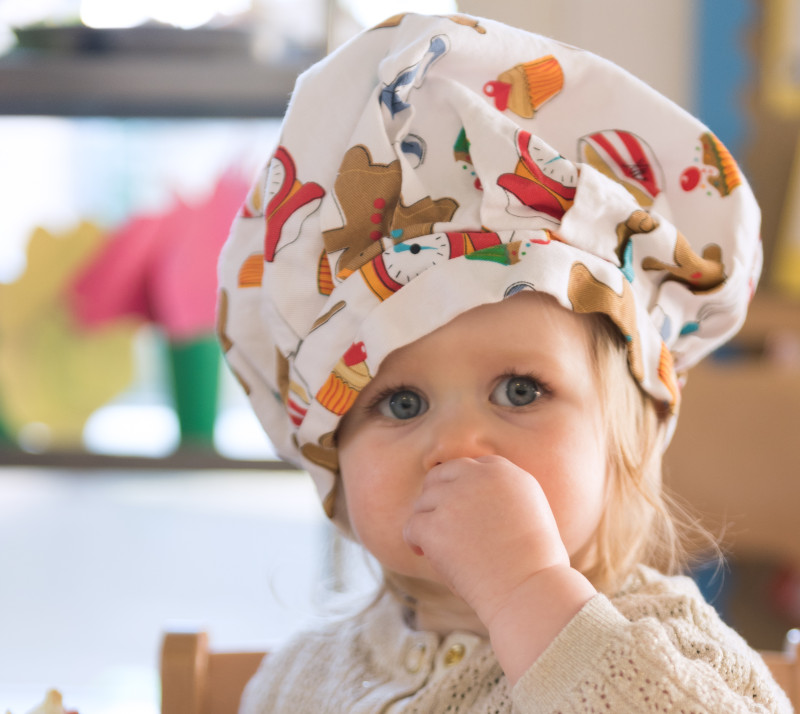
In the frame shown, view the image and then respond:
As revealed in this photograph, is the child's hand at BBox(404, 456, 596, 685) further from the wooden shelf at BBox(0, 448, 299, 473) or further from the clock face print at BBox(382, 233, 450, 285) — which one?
the wooden shelf at BBox(0, 448, 299, 473)

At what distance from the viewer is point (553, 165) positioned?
1.91 ft

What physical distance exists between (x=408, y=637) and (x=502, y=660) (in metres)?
0.21

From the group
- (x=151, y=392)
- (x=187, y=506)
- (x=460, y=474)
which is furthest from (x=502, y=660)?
(x=187, y=506)

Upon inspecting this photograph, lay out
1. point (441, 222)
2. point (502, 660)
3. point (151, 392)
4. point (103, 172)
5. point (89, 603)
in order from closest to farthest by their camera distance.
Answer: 1. point (502, 660)
2. point (441, 222)
3. point (151, 392)
4. point (89, 603)
5. point (103, 172)

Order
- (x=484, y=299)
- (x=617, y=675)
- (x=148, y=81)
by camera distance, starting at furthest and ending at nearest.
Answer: (x=148, y=81) < (x=484, y=299) < (x=617, y=675)

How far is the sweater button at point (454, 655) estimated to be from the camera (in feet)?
2.08

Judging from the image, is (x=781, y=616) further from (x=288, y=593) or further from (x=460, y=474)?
(x=460, y=474)

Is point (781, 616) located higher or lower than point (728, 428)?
lower

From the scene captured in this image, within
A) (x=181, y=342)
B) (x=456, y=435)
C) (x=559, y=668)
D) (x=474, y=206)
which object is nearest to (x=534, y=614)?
(x=559, y=668)

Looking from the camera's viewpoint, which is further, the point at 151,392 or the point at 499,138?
the point at 151,392

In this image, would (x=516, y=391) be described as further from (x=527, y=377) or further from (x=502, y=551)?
(x=502, y=551)

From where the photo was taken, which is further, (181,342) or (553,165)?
(181,342)

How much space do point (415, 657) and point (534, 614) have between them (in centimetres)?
20

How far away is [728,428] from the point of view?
155 centimetres
